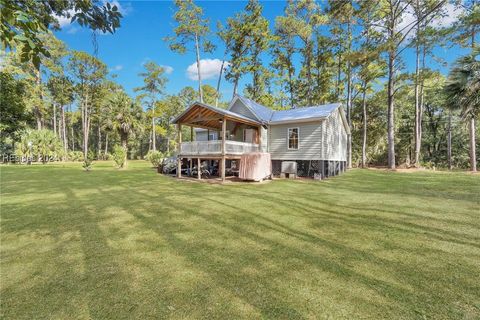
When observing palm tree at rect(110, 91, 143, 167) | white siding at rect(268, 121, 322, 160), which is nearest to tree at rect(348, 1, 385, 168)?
white siding at rect(268, 121, 322, 160)

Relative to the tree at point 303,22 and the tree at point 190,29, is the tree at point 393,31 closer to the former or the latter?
the tree at point 303,22

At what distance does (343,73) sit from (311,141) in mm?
16961

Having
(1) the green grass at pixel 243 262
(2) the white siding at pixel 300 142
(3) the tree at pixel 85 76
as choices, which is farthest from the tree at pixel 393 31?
(3) the tree at pixel 85 76

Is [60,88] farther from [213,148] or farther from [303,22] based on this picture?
[303,22]

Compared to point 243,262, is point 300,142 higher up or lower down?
higher up

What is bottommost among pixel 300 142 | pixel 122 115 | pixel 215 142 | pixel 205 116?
pixel 215 142

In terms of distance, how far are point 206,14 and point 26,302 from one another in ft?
86.8

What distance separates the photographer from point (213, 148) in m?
14.3

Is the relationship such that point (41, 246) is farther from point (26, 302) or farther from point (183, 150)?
point (183, 150)

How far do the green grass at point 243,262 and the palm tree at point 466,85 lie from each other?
9.68m

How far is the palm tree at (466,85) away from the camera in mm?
12336

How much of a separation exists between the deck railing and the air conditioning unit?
8.46 ft

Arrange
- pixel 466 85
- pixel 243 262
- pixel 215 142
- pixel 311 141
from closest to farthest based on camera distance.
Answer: pixel 243 262
pixel 466 85
pixel 215 142
pixel 311 141

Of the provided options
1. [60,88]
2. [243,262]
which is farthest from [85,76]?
[243,262]
